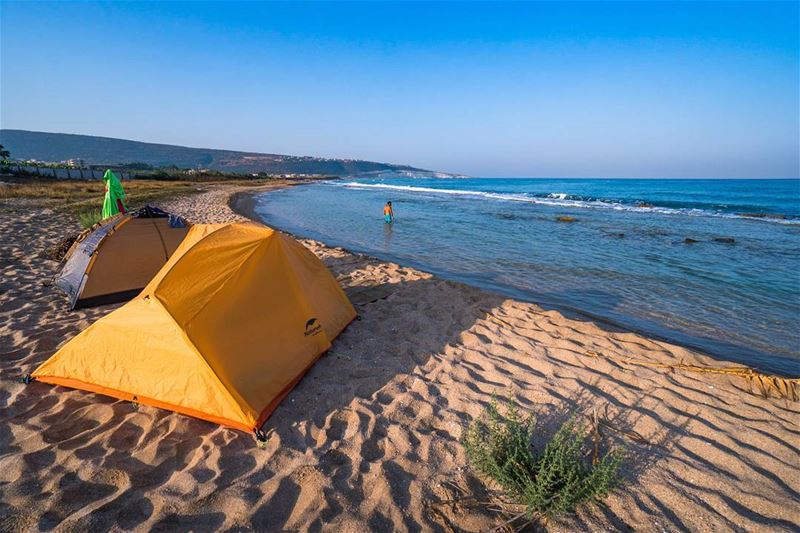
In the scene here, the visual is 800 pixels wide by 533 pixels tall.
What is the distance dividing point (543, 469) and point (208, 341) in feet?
10.8

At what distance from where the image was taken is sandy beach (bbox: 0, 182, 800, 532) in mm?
2854

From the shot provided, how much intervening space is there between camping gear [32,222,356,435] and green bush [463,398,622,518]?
226 cm

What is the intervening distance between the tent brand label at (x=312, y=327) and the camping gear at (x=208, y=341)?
0.17 ft

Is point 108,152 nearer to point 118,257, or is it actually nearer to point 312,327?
point 118,257

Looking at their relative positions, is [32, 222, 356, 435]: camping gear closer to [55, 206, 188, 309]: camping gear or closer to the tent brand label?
the tent brand label

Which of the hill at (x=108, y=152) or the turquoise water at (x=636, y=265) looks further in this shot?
the hill at (x=108, y=152)

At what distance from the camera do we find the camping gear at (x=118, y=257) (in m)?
6.60

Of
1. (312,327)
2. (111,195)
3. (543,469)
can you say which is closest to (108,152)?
(111,195)

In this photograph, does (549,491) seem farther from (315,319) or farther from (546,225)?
(546,225)

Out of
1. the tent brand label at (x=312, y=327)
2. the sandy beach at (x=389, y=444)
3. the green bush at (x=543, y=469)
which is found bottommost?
the sandy beach at (x=389, y=444)

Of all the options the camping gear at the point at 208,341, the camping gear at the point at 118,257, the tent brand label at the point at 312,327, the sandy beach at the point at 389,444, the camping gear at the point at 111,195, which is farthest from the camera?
the camping gear at the point at 111,195

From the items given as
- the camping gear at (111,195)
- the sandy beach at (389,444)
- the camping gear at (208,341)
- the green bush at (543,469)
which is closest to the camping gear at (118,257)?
the sandy beach at (389,444)

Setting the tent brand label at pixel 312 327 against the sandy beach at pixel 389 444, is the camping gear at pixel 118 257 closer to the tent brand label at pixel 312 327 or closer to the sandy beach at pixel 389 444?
the sandy beach at pixel 389 444

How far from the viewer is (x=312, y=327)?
503 cm
